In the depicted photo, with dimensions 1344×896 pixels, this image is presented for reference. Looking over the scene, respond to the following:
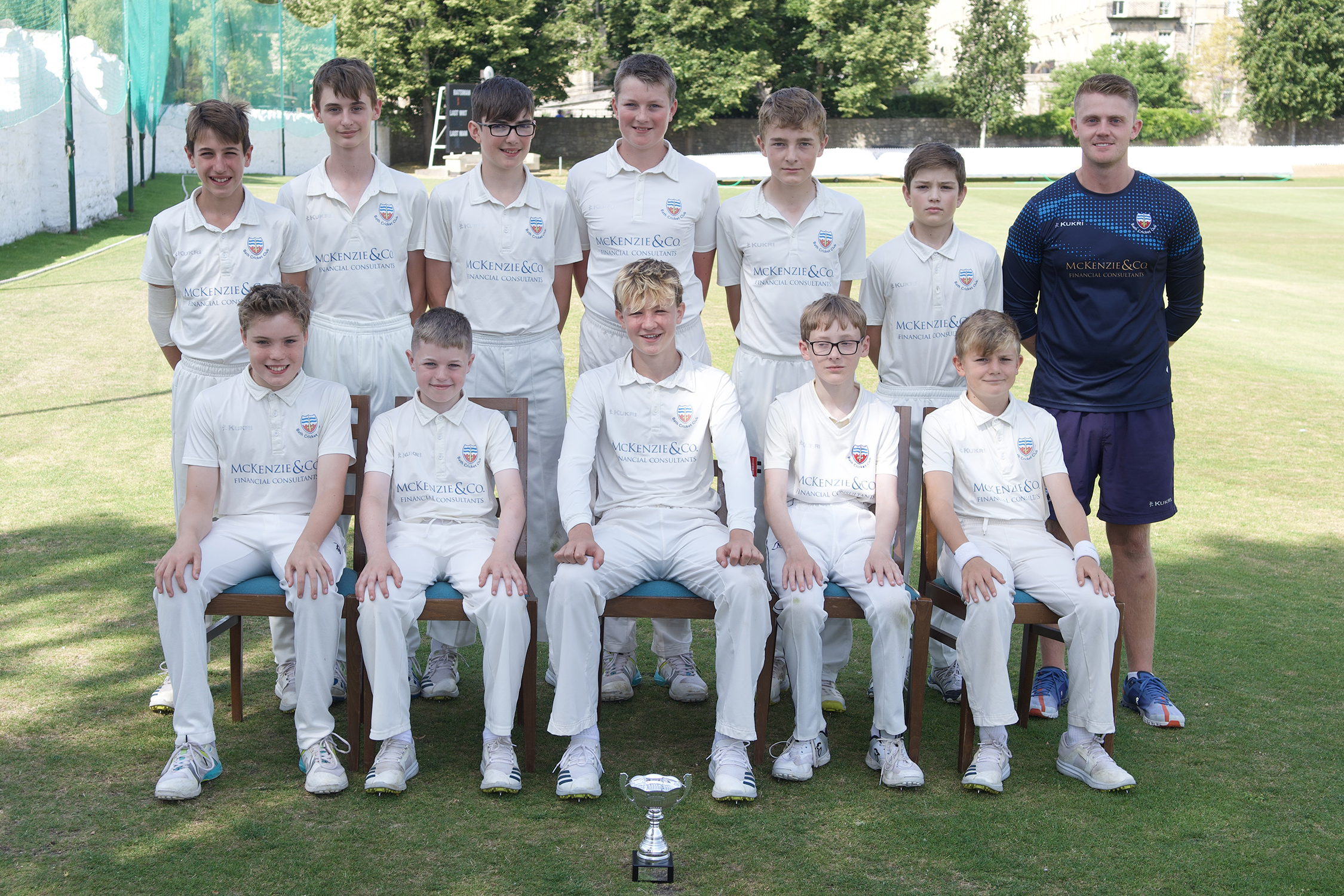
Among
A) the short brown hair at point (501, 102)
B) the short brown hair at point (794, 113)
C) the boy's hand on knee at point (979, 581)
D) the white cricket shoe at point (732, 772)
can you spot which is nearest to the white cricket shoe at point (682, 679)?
the white cricket shoe at point (732, 772)

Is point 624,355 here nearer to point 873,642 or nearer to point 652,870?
point 873,642

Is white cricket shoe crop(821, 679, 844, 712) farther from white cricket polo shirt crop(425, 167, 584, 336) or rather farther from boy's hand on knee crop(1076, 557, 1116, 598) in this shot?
white cricket polo shirt crop(425, 167, 584, 336)

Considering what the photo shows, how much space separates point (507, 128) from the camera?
433cm

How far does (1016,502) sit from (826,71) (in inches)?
2034

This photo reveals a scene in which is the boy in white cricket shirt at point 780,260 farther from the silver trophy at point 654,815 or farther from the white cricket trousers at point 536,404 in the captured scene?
the silver trophy at point 654,815

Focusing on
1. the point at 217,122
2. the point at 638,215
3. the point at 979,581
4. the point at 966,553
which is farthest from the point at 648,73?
the point at 979,581

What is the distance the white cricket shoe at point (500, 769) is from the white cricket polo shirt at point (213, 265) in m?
1.69

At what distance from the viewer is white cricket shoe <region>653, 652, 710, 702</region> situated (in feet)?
14.4

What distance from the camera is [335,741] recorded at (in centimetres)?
394

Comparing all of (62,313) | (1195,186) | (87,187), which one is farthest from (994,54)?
(62,313)

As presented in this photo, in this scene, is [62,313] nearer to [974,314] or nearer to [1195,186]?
[974,314]

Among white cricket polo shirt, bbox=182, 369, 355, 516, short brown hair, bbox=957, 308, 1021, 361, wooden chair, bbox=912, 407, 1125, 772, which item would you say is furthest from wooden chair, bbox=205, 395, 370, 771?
short brown hair, bbox=957, 308, 1021, 361

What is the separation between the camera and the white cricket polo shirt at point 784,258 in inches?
178

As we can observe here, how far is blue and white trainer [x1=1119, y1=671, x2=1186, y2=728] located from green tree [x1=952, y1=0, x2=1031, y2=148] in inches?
2002
